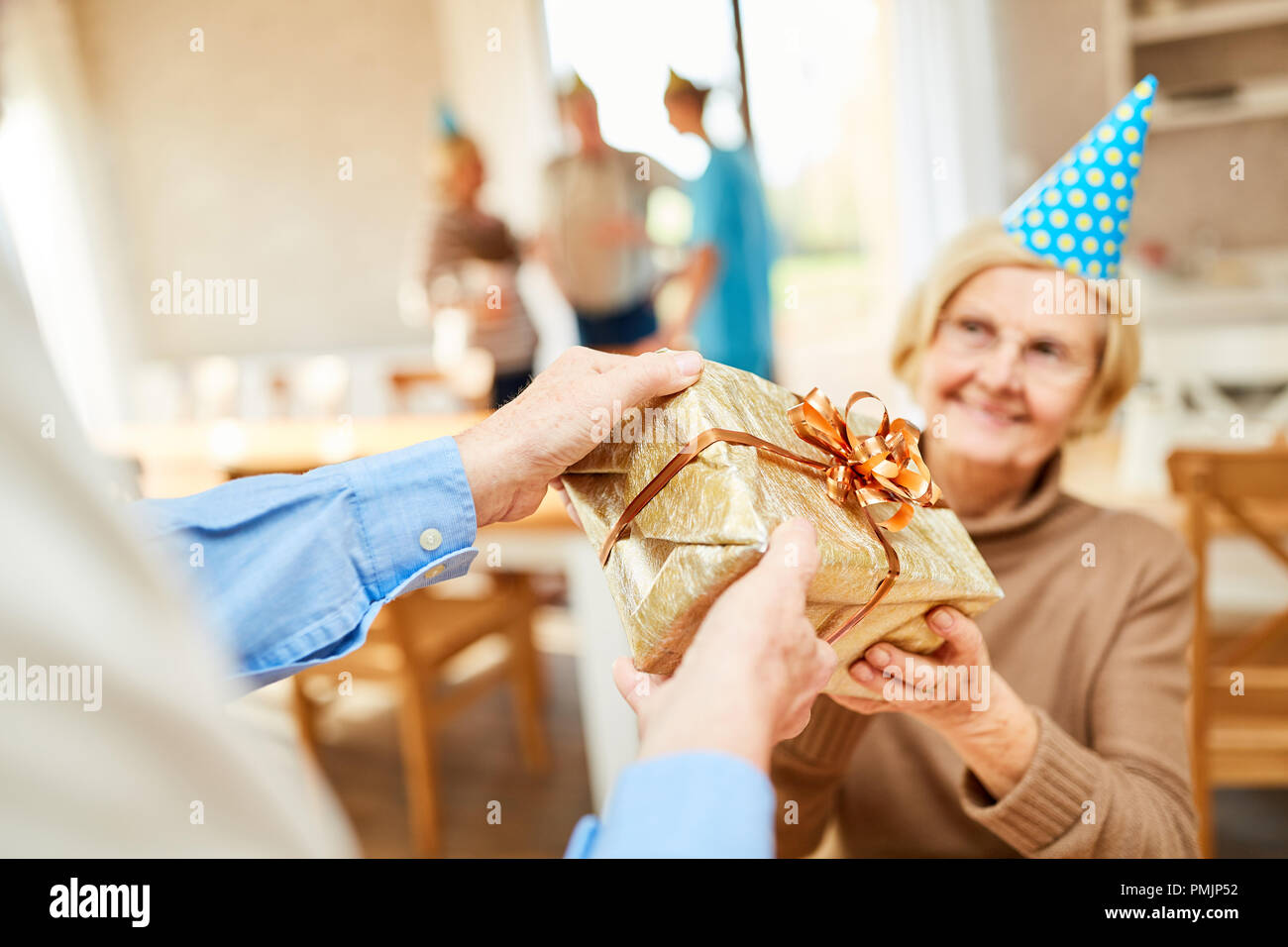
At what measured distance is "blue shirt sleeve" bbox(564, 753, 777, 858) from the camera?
434 millimetres

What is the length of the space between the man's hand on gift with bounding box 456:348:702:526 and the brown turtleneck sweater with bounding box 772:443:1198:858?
421 mm

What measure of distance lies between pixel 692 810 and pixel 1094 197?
833mm

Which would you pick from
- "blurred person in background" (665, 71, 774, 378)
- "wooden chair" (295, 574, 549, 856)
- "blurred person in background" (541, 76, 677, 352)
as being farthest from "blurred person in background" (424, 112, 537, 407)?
"wooden chair" (295, 574, 549, 856)

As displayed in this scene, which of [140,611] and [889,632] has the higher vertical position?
[140,611]

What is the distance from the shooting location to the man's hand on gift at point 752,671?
0.47 metres

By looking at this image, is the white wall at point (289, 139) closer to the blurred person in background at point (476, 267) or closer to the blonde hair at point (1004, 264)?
the blurred person in background at point (476, 267)

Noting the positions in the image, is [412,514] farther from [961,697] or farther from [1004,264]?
[1004,264]

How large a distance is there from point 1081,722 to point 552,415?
70 cm

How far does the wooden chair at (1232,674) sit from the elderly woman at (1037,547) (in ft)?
1.50

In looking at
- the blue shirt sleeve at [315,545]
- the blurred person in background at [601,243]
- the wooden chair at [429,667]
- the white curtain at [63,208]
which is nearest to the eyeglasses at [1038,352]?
the blue shirt sleeve at [315,545]

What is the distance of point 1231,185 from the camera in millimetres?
3104

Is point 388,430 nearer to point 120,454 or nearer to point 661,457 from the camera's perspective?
point 120,454

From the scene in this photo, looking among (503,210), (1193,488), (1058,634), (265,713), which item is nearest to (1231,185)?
(1193,488)

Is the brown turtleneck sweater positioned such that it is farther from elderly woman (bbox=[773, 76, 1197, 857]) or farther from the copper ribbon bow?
the copper ribbon bow
